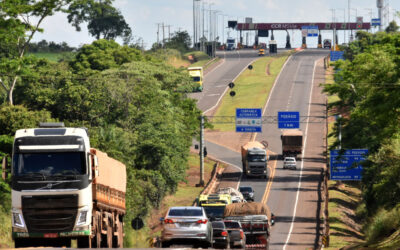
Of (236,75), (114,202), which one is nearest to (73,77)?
(114,202)

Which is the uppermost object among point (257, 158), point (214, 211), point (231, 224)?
point (231, 224)

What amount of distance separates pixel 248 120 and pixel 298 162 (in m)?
17.3

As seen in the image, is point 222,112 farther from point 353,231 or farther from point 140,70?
point 353,231

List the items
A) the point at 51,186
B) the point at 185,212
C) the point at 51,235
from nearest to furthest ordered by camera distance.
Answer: the point at 51,186 < the point at 51,235 < the point at 185,212

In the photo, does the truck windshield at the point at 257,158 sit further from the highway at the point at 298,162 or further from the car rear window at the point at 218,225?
the car rear window at the point at 218,225

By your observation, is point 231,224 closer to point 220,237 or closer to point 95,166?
point 220,237

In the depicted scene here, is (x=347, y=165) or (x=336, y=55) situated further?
(x=336, y=55)

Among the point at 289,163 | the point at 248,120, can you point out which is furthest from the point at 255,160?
the point at 289,163

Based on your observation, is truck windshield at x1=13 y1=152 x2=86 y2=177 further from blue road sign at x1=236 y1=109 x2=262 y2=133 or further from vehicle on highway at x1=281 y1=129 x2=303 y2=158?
vehicle on highway at x1=281 y1=129 x2=303 y2=158

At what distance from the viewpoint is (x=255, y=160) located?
94000 mm

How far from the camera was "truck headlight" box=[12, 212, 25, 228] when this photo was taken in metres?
29.0

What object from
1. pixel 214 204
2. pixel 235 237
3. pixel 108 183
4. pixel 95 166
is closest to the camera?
pixel 95 166

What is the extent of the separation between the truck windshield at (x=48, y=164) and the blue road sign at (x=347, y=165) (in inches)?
1932

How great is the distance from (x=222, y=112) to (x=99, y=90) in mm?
58452
